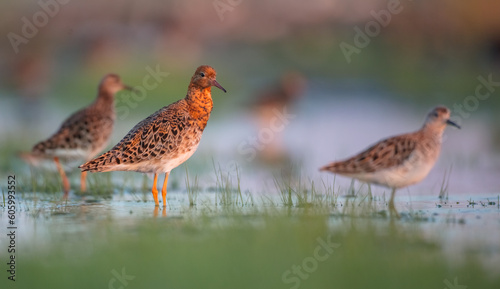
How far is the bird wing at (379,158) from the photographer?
973 cm

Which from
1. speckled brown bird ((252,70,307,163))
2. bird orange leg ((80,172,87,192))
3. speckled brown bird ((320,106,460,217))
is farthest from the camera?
speckled brown bird ((252,70,307,163))

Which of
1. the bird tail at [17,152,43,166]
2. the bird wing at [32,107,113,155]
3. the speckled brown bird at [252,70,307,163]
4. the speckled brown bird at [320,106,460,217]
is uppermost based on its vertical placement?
the speckled brown bird at [252,70,307,163]

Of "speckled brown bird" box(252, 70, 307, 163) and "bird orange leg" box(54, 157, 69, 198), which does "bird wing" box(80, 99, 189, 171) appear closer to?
"bird orange leg" box(54, 157, 69, 198)

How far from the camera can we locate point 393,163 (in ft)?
31.9

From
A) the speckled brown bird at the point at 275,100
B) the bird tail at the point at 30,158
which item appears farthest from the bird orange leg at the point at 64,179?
the speckled brown bird at the point at 275,100

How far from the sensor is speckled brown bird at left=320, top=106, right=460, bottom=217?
9.71 m

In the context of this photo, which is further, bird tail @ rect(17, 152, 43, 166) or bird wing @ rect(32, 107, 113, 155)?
bird tail @ rect(17, 152, 43, 166)

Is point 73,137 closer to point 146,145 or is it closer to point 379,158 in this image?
point 146,145

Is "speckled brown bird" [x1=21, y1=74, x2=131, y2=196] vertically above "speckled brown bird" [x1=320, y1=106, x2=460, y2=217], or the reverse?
"speckled brown bird" [x1=21, y1=74, x2=131, y2=196]

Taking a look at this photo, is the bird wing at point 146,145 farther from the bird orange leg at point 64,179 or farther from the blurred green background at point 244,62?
the bird orange leg at point 64,179

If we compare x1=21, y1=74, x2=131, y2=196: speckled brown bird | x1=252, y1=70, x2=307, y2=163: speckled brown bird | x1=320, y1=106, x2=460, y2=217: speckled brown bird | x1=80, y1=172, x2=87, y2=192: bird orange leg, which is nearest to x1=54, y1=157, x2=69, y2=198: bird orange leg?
x1=21, y1=74, x2=131, y2=196: speckled brown bird

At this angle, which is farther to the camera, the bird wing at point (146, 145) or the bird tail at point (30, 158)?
the bird tail at point (30, 158)

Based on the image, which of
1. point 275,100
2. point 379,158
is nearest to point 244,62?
point 275,100

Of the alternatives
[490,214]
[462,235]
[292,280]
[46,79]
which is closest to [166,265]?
[292,280]
